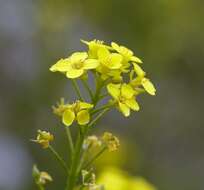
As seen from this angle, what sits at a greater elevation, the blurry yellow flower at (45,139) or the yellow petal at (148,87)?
the yellow petal at (148,87)

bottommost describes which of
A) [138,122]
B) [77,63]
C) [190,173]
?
[190,173]

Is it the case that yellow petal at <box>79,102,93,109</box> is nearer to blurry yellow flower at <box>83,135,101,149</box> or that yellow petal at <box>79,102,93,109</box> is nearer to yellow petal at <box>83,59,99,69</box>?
yellow petal at <box>83,59,99,69</box>

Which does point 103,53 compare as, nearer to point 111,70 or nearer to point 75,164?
point 111,70

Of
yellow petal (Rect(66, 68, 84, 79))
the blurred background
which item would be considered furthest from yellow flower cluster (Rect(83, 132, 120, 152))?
the blurred background

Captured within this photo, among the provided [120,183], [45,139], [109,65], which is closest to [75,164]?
[45,139]

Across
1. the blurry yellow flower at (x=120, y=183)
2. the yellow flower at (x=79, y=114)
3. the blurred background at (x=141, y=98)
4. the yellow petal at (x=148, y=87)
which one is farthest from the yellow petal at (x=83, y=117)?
the blurred background at (x=141, y=98)

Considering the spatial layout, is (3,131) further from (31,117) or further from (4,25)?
(4,25)

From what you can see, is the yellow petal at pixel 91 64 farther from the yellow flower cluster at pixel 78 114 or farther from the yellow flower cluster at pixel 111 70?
the yellow flower cluster at pixel 78 114

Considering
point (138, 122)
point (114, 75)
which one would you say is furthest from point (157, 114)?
point (114, 75)
